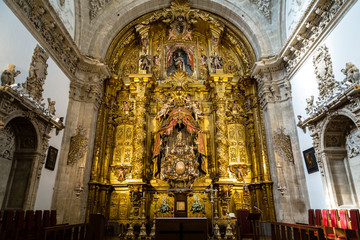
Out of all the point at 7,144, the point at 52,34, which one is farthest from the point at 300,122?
the point at 7,144

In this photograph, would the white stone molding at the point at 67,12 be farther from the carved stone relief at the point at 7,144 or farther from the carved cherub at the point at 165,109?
the carved cherub at the point at 165,109

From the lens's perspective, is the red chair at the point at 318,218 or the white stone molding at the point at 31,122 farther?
the red chair at the point at 318,218

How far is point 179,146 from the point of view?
1253 centimetres

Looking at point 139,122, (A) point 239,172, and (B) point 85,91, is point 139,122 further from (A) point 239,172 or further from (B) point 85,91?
(A) point 239,172

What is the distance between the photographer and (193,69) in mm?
14883

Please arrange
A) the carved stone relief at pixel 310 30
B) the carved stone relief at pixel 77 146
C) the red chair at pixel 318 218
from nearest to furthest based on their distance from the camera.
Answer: the red chair at pixel 318 218, the carved stone relief at pixel 310 30, the carved stone relief at pixel 77 146

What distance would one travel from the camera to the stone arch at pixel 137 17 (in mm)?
11914

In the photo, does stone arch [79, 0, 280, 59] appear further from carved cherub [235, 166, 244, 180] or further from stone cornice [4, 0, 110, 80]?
carved cherub [235, 166, 244, 180]

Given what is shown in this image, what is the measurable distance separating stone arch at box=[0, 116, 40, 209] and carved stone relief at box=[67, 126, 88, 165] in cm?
196

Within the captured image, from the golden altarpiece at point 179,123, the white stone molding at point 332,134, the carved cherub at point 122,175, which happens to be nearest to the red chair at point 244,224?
the golden altarpiece at point 179,123

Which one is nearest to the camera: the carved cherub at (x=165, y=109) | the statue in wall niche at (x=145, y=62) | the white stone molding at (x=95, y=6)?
the white stone molding at (x=95, y=6)

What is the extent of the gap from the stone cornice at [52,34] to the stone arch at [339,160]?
9.69 m

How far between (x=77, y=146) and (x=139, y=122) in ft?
11.1

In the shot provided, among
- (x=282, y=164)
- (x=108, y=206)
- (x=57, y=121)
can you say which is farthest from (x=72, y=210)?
(x=282, y=164)
